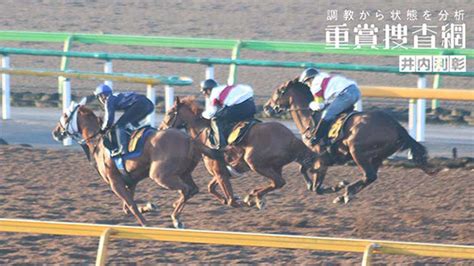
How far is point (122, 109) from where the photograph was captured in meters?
11.3

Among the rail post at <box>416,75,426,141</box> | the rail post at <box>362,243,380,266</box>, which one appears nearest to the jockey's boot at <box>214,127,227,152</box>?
the rail post at <box>416,75,426,141</box>

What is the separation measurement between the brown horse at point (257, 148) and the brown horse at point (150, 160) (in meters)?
0.70

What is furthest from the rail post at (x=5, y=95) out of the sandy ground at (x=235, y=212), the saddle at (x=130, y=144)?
the saddle at (x=130, y=144)

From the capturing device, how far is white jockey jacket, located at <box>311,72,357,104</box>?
40.1 feet

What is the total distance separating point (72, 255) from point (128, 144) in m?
1.62

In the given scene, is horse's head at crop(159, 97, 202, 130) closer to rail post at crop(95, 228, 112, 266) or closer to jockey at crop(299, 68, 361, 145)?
jockey at crop(299, 68, 361, 145)

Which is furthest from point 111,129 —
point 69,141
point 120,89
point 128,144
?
point 120,89

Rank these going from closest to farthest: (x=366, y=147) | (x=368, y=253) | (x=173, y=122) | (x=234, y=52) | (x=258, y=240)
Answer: (x=368, y=253) → (x=258, y=240) → (x=173, y=122) → (x=366, y=147) → (x=234, y=52)

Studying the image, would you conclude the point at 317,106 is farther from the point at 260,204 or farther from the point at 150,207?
the point at 150,207

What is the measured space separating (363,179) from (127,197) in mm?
2237

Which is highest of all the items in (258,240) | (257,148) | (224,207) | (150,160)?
(258,240)

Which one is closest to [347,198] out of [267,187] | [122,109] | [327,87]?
[267,187]

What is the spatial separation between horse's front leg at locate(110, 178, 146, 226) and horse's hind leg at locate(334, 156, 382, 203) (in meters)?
1.96

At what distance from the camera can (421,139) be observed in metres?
14.0
